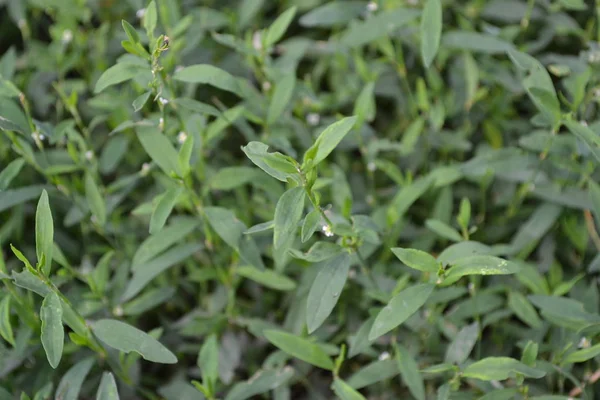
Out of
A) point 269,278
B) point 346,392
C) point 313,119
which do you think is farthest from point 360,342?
point 313,119

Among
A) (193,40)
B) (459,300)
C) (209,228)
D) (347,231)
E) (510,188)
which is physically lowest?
(459,300)

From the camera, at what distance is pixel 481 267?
1429 mm

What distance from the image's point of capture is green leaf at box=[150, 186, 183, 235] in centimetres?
152

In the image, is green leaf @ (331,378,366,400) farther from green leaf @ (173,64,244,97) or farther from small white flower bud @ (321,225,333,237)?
green leaf @ (173,64,244,97)

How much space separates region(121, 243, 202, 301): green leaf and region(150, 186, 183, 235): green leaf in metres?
0.29

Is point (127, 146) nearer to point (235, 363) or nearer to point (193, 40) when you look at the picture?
point (193, 40)

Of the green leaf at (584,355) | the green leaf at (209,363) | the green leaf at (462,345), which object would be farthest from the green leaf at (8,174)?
the green leaf at (584,355)

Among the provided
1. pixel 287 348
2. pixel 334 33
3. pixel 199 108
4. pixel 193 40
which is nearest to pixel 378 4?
pixel 334 33

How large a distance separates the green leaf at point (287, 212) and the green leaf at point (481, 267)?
0.39 metres

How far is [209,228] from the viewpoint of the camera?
1.90m

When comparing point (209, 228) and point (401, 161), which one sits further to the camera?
point (401, 161)

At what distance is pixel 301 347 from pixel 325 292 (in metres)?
0.24

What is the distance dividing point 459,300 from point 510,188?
0.44m

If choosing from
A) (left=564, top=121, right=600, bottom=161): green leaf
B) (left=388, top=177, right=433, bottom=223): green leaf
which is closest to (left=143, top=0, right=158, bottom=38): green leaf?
(left=388, top=177, right=433, bottom=223): green leaf
